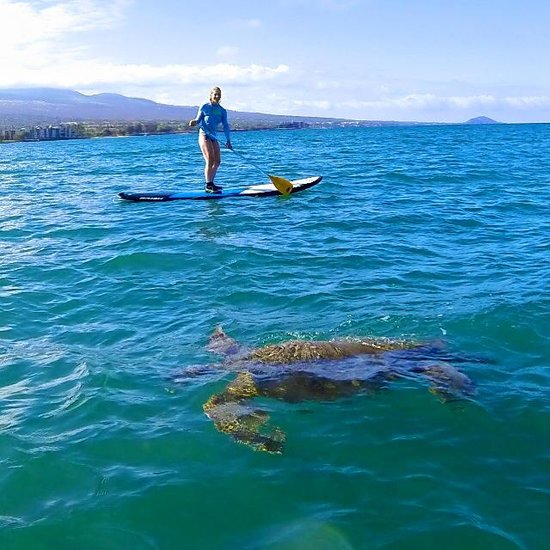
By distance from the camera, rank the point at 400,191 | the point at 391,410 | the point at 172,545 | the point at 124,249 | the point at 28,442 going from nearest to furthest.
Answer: the point at 172,545
the point at 28,442
the point at 391,410
the point at 124,249
the point at 400,191

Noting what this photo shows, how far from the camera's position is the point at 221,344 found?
24.8ft

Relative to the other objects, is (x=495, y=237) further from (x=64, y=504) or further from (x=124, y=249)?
(x=64, y=504)

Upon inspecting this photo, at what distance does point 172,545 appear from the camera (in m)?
4.26

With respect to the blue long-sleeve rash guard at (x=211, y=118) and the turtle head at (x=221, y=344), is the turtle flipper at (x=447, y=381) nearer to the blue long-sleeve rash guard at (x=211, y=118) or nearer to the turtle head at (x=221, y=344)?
the turtle head at (x=221, y=344)

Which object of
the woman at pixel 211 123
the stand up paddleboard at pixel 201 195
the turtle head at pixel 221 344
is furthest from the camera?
the stand up paddleboard at pixel 201 195

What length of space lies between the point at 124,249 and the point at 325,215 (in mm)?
5309

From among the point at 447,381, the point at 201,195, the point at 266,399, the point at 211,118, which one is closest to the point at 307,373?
the point at 266,399

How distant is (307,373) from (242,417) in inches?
38.3

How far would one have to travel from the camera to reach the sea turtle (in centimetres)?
583

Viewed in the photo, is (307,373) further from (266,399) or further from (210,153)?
(210,153)

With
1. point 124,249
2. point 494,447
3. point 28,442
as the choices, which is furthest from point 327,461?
point 124,249

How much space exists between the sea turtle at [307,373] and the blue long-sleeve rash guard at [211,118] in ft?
36.8

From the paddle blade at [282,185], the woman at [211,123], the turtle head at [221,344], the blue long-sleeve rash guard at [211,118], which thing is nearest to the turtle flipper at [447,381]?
the turtle head at [221,344]

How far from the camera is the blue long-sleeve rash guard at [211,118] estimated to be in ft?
57.5
